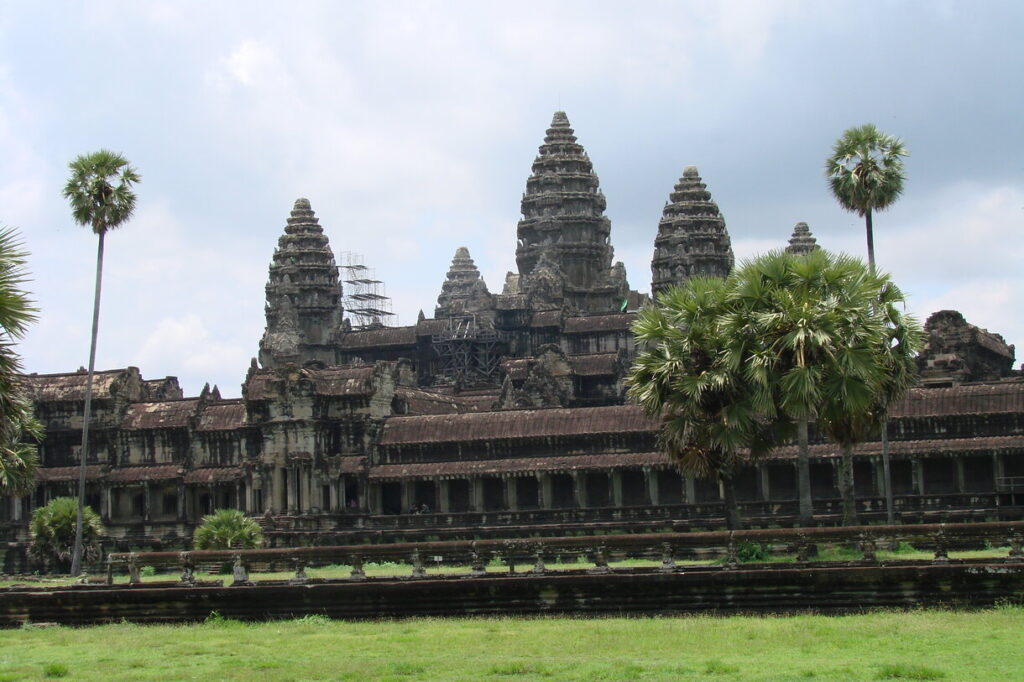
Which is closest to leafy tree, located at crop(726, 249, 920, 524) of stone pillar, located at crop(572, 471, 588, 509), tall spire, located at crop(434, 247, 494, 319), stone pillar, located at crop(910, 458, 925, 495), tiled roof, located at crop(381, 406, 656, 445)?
stone pillar, located at crop(910, 458, 925, 495)

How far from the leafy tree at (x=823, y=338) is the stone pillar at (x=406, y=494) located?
3448 centimetres

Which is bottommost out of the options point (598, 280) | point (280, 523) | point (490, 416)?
point (280, 523)

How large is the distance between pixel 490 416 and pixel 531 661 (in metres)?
48.7

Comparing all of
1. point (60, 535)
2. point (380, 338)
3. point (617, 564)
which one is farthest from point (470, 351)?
point (617, 564)

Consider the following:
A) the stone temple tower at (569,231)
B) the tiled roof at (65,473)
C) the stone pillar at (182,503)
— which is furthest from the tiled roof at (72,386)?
the stone temple tower at (569,231)

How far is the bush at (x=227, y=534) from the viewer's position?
2232 inches

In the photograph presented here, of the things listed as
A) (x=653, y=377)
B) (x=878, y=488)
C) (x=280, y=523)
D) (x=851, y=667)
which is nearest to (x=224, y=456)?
(x=280, y=523)

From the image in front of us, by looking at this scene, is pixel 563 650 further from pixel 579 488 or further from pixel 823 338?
pixel 579 488

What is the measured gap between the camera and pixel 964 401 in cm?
6412

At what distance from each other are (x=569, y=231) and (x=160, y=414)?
144 ft

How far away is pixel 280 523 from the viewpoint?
72.6 metres

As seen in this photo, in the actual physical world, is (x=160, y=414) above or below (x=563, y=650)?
above

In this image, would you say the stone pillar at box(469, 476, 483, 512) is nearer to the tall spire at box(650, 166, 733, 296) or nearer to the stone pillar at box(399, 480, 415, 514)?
the stone pillar at box(399, 480, 415, 514)

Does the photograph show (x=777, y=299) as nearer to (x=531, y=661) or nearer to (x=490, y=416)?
(x=531, y=661)
